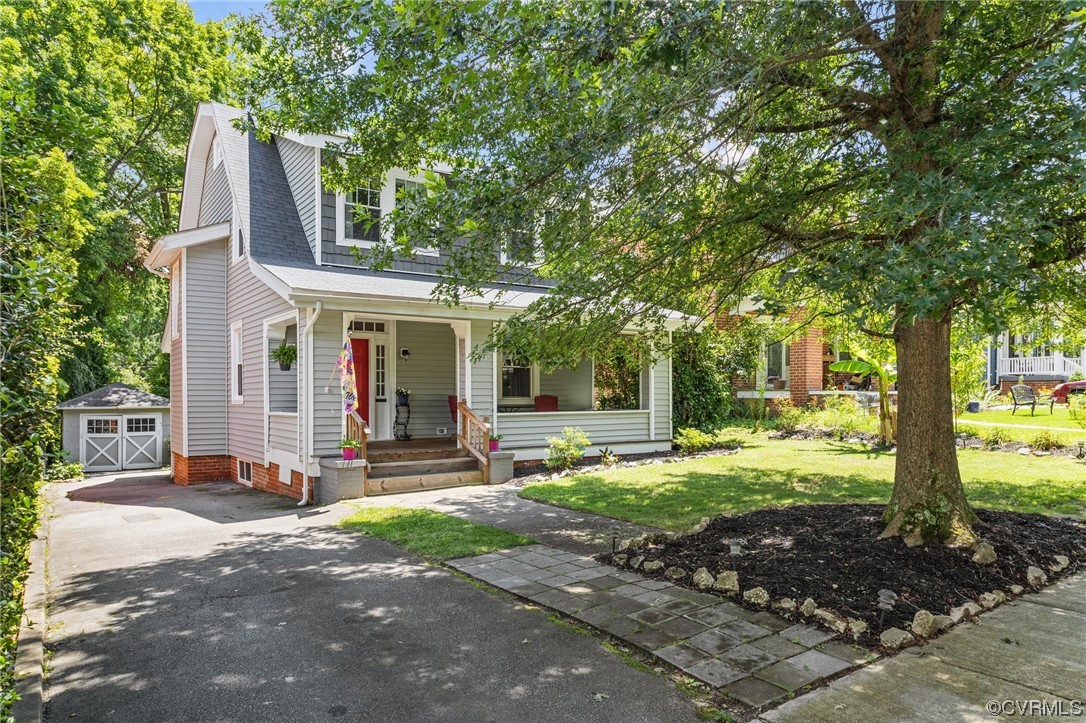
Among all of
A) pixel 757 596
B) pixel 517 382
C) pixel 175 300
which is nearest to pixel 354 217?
pixel 517 382

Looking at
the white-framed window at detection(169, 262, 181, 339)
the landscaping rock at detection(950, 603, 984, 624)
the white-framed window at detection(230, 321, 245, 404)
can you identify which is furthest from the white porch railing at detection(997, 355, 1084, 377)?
the white-framed window at detection(169, 262, 181, 339)

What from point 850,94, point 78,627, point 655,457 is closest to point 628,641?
point 78,627

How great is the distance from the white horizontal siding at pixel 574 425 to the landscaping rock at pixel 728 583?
23.7ft

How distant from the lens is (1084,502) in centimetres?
774

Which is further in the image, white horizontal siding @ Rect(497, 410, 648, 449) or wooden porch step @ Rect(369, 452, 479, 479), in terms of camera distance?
white horizontal siding @ Rect(497, 410, 648, 449)

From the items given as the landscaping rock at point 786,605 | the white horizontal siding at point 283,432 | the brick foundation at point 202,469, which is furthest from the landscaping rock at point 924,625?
the brick foundation at point 202,469

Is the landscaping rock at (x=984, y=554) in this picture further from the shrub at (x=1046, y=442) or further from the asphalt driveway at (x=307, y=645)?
the shrub at (x=1046, y=442)

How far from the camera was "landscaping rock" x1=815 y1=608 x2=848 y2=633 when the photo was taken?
13.5ft

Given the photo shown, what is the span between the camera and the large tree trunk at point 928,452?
A: 5.39 m

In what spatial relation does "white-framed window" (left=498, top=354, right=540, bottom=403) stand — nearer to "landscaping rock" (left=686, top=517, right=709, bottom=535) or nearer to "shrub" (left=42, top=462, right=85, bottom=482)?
"landscaping rock" (left=686, top=517, right=709, bottom=535)

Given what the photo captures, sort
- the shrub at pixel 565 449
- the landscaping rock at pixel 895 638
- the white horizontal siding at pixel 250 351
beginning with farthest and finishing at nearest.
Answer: the shrub at pixel 565 449 → the white horizontal siding at pixel 250 351 → the landscaping rock at pixel 895 638

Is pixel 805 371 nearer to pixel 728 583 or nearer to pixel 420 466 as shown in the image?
pixel 420 466

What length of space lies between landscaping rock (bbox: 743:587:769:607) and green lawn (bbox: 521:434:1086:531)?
2297mm

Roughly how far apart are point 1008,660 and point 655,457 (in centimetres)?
962
